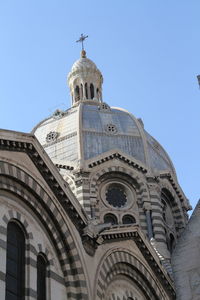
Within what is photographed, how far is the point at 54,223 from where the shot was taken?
18.3 metres

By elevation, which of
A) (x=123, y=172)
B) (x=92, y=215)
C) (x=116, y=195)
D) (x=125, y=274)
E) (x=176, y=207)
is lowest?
(x=125, y=274)

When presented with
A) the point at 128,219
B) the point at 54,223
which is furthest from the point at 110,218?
the point at 54,223

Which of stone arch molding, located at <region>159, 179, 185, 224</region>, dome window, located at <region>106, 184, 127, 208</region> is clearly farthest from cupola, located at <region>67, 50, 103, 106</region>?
dome window, located at <region>106, 184, 127, 208</region>

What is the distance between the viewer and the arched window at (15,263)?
1585cm

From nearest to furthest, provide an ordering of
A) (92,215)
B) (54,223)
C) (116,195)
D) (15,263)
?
(15,263)
(54,223)
(92,215)
(116,195)

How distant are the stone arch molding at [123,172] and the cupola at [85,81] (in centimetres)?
1045

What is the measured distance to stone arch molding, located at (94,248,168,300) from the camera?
19333 mm

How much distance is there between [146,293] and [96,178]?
11.4 meters

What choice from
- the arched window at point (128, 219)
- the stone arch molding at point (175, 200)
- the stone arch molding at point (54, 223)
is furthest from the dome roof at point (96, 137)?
the stone arch molding at point (54, 223)

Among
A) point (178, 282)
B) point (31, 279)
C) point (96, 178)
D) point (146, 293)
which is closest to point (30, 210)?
point (31, 279)

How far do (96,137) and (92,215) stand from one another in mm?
5637

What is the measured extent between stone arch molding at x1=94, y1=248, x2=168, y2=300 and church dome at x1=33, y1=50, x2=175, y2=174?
11.8 metres

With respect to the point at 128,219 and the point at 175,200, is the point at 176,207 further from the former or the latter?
the point at 128,219

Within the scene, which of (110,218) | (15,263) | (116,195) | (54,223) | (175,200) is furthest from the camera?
(175,200)
